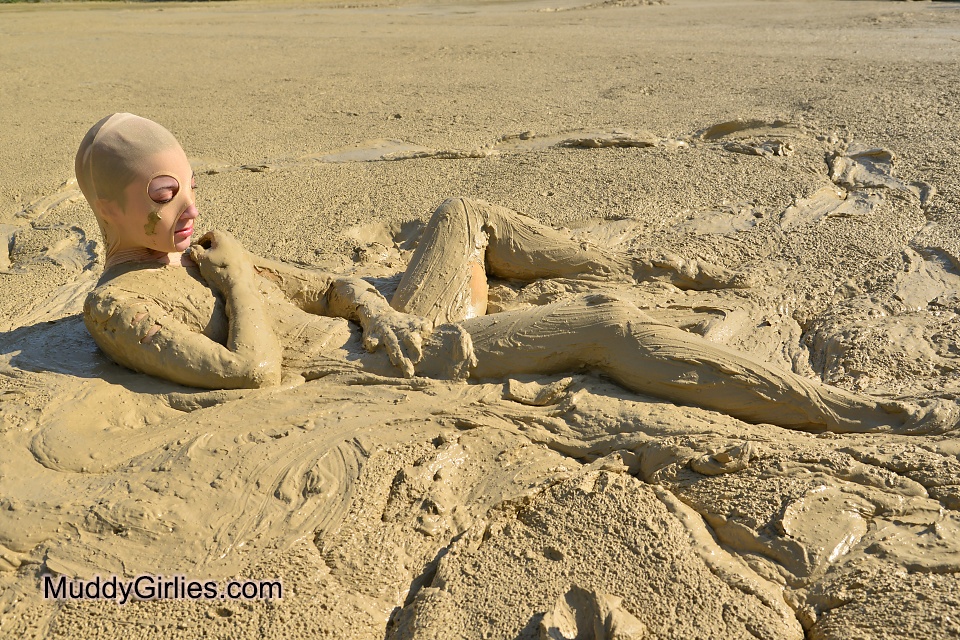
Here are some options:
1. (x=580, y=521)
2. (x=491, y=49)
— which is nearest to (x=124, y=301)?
(x=580, y=521)

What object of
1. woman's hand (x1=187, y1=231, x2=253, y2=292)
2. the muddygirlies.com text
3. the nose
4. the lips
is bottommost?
the muddygirlies.com text

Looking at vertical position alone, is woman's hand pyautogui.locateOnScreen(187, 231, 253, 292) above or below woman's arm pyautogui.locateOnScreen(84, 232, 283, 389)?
above

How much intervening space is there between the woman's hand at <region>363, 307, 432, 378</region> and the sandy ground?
13 centimetres

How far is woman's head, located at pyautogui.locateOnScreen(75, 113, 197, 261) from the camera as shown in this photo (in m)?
3.25

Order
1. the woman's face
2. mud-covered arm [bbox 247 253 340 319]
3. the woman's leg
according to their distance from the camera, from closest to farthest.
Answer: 1. the woman's leg
2. the woman's face
3. mud-covered arm [bbox 247 253 340 319]

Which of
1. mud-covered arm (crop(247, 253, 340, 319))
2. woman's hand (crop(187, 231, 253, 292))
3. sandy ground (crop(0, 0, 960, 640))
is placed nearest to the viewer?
sandy ground (crop(0, 0, 960, 640))

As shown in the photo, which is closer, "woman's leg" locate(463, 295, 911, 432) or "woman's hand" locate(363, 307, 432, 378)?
"woman's leg" locate(463, 295, 911, 432)

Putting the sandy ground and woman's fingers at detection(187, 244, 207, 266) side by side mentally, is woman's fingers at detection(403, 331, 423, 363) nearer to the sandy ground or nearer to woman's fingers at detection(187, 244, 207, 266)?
the sandy ground

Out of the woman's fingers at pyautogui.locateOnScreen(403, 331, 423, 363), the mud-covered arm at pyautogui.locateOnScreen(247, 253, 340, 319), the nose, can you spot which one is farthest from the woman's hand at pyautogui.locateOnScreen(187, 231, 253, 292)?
the woman's fingers at pyautogui.locateOnScreen(403, 331, 423, 363)

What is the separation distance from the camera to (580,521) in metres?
2.78

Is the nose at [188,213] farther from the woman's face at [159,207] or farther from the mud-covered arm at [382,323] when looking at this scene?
the mud-covered arm at [382,323]

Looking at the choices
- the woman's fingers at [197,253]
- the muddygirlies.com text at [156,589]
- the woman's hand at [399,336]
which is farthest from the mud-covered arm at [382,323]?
the muddygirlies.com text at [156,589]

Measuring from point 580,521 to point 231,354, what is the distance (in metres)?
1.51

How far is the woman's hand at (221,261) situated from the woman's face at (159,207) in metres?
0.17
